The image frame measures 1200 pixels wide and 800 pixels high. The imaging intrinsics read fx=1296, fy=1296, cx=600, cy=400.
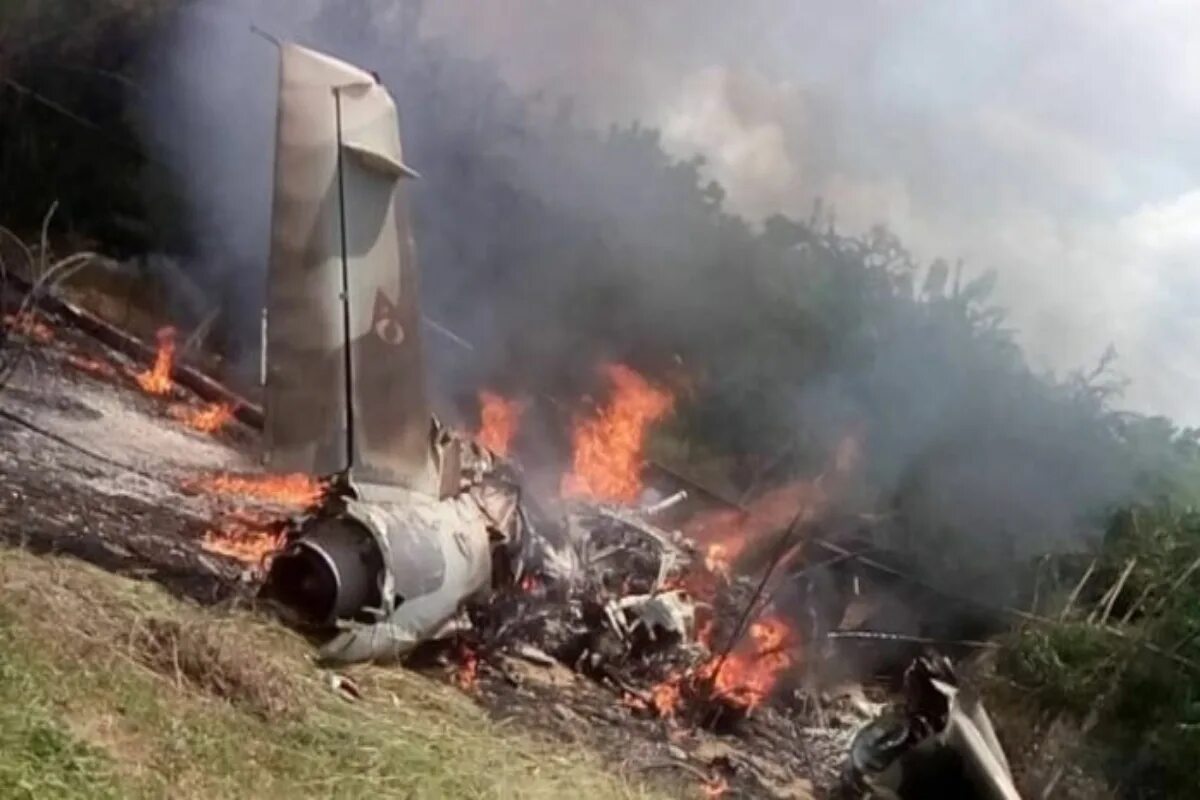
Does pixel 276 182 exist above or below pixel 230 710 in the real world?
above

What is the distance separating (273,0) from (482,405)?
471 centimetres

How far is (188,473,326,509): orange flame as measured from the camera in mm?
9008

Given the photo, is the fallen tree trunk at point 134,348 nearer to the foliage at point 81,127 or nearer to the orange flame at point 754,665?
the foliage at point 81,127

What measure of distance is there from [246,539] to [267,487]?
4.05 ft

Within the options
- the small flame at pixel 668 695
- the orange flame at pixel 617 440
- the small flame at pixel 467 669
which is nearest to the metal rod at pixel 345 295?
the small flame at pixel 467 669

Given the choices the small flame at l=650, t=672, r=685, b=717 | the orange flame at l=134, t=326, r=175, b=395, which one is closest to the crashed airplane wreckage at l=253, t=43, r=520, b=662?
the small flame at l=650, t=672, r=685, b=717

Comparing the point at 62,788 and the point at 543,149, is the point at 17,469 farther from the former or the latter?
the point at 543,149

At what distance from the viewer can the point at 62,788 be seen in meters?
4.11

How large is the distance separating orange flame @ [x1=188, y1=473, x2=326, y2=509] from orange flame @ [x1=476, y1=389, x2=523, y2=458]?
2.68 m

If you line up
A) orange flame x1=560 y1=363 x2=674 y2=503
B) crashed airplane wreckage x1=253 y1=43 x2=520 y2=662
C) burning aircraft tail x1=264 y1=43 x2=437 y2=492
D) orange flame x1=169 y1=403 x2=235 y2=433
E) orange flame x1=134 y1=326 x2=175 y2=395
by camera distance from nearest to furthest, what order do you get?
crashed airplane wreckage x1=253 y1=43 x2=520 y2=662
burning aircraft tail x1=264 y1=43 x2=437 y2=492
orange flame x1=169 y1=403 x2=235 y2=433
orange flame x1=134 y1=326 x2=175 y2=395
orange flame x1=560 y1=363 x2=674 y2=503

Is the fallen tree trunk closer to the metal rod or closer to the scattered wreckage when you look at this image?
the scattered wreckage

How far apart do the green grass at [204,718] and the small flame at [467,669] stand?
0.43m

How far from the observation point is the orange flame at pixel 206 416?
33.1 ft

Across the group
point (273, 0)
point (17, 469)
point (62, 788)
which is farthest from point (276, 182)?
point (273, 0)
